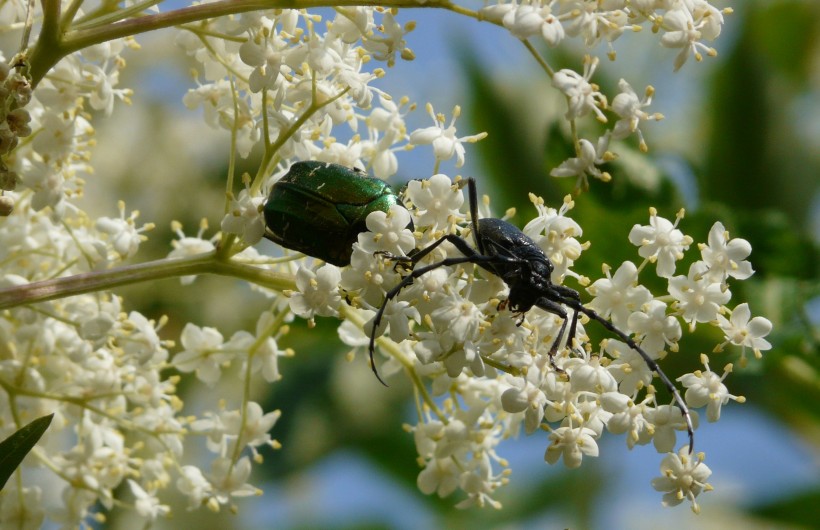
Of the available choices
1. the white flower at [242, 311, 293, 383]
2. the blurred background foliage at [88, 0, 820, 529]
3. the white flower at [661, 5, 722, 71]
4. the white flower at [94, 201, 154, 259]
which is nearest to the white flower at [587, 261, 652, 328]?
the white flower at [661, 5, 722, 71]

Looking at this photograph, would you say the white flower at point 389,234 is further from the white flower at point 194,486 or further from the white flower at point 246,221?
the white flower at point 194,486

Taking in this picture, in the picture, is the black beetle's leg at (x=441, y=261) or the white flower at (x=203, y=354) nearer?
the black beetle's leg at (x=441, y=261)

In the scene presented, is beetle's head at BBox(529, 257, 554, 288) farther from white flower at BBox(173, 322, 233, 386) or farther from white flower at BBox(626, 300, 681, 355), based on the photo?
white flower at BBox(173, 322, 233, 386)

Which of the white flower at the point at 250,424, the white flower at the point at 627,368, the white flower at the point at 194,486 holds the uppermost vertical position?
the white flower at the point at 627,368

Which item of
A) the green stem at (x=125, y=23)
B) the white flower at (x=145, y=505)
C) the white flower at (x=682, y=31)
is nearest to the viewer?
the green stem at (x=125, y=23)

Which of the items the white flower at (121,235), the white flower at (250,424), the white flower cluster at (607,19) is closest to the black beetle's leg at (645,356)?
the white flower cluster at (607,19)

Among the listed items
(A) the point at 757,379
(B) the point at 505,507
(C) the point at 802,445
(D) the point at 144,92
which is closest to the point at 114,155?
(D) the point at 144,92
